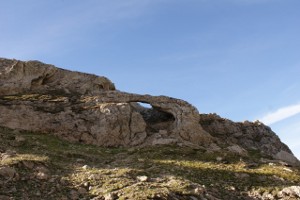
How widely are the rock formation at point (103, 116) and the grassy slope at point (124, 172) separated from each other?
6.94 ft

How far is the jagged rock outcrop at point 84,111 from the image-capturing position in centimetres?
3691

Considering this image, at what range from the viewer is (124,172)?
24906mm

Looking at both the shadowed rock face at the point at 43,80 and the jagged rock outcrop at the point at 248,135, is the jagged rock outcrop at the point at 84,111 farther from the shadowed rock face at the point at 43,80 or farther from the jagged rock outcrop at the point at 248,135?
the jagged rock outcrop at the point at 248,135

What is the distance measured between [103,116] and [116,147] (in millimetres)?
3278

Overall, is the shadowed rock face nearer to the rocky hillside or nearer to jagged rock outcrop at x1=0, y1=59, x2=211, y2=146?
jagged rock outcrop at x1=0, y1=59, x2=211, y2=146

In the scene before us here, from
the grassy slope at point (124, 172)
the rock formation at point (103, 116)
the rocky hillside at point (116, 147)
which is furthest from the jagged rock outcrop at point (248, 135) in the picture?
the grassy slope at point (124, 172)

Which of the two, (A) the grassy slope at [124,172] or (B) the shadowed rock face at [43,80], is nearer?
(A) the grassy slope at [124,172]

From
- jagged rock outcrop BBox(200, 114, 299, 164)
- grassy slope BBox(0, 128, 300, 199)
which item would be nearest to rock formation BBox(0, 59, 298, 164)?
jagged rock outcrop BBox(200, 114, 299, 164)

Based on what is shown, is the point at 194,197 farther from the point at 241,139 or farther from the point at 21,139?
the point at 241,139

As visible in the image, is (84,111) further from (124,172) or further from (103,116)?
(124,172)

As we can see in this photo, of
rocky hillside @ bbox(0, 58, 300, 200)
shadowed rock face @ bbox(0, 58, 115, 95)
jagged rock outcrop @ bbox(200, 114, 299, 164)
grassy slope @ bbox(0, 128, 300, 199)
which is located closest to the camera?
grassy slope @ bbox(0, 128, 300, 199)

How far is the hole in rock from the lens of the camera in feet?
133

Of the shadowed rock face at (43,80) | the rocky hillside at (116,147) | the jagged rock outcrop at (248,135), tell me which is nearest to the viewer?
the rocky hillside at (116,147)

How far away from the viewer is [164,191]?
824 inches
